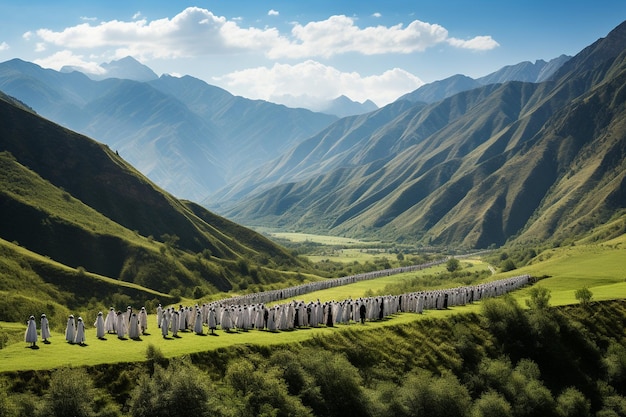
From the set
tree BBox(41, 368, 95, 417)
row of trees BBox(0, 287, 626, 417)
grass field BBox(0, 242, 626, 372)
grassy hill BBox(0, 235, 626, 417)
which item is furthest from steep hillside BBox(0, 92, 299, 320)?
tree BBox(41, 368, 95, 417)

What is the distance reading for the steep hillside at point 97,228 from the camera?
116375mm

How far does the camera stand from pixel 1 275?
295 ft

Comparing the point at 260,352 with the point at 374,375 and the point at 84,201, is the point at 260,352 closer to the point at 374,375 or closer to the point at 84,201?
the point at 374,375

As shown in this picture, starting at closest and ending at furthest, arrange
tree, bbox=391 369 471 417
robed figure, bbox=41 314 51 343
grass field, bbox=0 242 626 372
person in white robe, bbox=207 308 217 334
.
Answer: grass field, bbox=0 242 626 372, robed figure, bbox=41 314 51 343, tree, bbox=391 369 471 417, person in white robe, bbox=207 308 217 334

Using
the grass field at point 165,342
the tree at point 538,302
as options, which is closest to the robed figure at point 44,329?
the grass field at point 165,342

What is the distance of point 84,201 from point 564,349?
115658 millimetres

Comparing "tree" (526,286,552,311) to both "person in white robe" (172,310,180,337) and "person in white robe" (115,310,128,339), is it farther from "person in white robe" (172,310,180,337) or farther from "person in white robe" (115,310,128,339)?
"person in white robe" (115,310,128,339)

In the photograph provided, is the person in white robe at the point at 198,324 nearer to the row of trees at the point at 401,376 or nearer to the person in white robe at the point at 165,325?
the person in white robe at the point at 165,325

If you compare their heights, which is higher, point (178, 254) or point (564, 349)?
point (178, 254)

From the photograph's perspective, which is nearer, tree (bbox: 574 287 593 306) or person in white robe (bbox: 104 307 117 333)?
person in white robe (bbox: 104 307 117 333)

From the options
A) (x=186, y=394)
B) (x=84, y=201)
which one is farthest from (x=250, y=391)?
(x=84, y=201)

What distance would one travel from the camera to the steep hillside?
116 metres

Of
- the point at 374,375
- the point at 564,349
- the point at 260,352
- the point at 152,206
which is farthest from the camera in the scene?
the point at 152,206

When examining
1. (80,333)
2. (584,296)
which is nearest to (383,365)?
(80,333)
